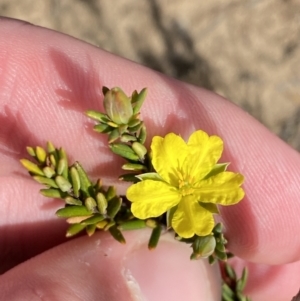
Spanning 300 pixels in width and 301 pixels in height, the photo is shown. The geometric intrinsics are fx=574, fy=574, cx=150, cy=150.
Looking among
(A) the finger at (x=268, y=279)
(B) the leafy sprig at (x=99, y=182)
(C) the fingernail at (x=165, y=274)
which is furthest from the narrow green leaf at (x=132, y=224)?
(A) the finger at (x=268, y=279)

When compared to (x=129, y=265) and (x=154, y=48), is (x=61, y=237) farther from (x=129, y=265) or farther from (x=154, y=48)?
(x=154, y=48)

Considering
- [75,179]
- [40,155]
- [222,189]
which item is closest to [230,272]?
[222,189]

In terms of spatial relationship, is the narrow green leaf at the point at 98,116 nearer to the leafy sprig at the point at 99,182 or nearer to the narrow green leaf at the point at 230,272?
the leafy sprig at the point at 99,182

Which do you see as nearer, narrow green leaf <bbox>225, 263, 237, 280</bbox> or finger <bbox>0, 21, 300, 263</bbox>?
finger <bbox>0, 21, 300, 263</bbox>

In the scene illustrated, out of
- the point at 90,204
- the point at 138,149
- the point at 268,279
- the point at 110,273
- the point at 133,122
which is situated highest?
the point at 133,122

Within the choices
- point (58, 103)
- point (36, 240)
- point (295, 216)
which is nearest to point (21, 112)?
point (58, 103)

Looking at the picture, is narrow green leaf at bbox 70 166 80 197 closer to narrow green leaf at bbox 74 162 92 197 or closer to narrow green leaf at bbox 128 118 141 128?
narrow green leaf at bbox 74 162 92 197

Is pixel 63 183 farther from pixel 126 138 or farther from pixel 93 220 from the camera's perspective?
pixel 126 138

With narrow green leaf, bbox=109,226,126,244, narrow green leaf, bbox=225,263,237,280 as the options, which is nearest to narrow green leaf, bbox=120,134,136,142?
narrow green leaf, bbox=109,226,126,244
